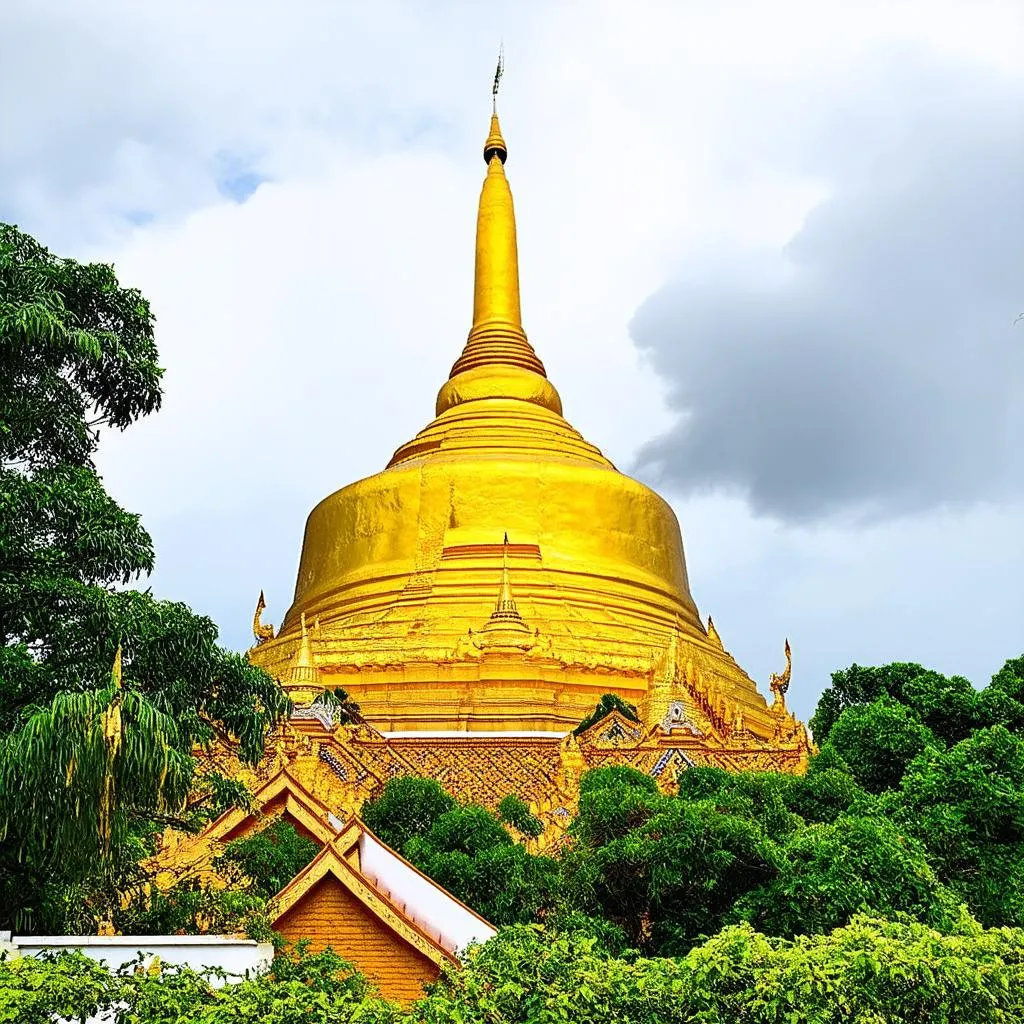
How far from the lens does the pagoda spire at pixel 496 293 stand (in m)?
32.2

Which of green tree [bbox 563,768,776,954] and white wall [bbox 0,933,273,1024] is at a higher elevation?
green tree [bbox 563,768,776,954]

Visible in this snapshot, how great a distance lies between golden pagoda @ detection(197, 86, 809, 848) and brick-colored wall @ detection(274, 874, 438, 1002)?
426 cm

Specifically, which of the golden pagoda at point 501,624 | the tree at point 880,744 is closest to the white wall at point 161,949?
the golden pagoda at point 501,624

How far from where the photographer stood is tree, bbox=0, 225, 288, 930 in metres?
6.79

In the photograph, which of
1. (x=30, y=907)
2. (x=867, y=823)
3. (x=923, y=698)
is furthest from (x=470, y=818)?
(x=923, y=698)

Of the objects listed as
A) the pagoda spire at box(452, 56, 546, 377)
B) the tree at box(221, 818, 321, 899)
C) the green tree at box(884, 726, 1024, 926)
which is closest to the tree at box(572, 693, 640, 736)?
the tree at box(221, 818, 321, 899)

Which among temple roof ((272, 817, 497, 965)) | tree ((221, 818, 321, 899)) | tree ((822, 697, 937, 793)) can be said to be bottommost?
temple roof ((272, 817, 497, 965))

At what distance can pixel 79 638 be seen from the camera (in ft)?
25.7

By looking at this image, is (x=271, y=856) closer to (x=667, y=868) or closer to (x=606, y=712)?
(x=667, y=868)

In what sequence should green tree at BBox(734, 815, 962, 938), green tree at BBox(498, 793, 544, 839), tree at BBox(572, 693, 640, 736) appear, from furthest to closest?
tree at BBox(572, 693, 640, 736) < green tree at BBox(498, 793, 544, 839) < green tree at BBox(734, 815, 962, 938)

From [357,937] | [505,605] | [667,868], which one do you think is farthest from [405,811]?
[505,605]

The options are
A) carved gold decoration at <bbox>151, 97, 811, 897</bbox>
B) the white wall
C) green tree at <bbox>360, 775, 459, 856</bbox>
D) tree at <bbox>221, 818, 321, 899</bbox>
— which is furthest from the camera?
carved gold decoration at <bbox>151, 97, 811, 897</bbox>

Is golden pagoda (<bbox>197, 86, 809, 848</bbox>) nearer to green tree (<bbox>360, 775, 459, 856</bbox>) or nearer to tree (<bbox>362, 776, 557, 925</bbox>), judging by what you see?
green tree (<bbox>360, 775, 459, 856</bbox>)

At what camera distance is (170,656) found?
320 inches
